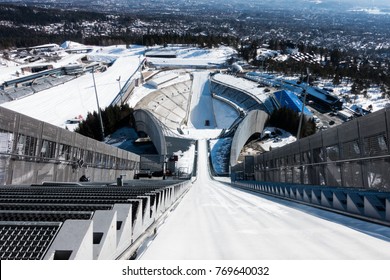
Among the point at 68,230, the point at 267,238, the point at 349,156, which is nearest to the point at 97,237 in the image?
the point at 68,230

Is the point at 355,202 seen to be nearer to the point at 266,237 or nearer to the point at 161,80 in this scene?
the point at 266,237

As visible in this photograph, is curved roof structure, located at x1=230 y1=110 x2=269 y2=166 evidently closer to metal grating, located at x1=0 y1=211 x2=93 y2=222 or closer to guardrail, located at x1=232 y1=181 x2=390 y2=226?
guardrail, located at x1=232 y1=181 x2=390 y2=226

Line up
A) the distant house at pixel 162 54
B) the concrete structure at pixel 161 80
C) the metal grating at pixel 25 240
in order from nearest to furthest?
1. the metal grating at pixel 25 240
2. the concrete structure at pixel 161 80
3. the distant house at pixel 162 54

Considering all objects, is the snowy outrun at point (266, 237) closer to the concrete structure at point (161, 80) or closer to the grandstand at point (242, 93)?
the grandstand at point (242, 93)

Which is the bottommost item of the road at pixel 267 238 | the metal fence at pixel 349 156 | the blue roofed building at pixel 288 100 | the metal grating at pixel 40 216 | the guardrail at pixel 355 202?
the road at pixel 267 238

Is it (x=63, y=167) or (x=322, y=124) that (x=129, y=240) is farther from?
(x=322, y=124)

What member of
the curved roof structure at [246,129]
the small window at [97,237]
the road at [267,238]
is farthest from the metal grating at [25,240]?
the curved roof structure at [246,129]
